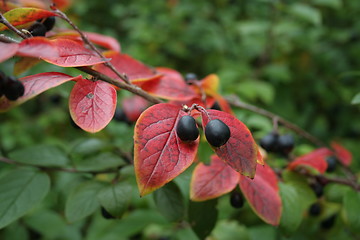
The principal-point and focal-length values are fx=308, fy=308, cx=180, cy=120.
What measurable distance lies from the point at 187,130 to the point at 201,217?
1.14ft

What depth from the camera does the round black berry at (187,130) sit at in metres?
0.50

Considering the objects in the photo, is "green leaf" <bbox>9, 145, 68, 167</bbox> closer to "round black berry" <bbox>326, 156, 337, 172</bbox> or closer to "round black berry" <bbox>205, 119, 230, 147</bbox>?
"round black berry" <bbox>205, 119, 230, 147</bbox>

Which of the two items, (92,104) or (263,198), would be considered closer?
(92,104)

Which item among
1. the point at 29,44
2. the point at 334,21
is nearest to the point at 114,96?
the point at 29,44

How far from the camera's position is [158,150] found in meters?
0.49

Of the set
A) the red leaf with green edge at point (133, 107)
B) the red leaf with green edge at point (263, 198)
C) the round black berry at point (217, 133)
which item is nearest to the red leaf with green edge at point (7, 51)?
the round black berry at point (217, 133)

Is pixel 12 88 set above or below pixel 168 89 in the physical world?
above

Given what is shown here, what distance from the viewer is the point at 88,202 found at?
0.74 m

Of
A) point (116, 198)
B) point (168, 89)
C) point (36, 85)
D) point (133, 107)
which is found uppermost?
point (36, 85)

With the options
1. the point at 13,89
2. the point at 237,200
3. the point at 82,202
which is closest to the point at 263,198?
the point at 237,200

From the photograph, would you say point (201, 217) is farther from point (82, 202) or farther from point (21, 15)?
point (21, 15)

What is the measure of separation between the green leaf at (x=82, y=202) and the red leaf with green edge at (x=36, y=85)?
1.02 ft

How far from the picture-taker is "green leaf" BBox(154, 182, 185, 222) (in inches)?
29.2

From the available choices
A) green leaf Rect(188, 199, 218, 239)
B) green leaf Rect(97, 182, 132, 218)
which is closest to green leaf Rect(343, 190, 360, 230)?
green leaf Rect(188, 199, 218, 239)
